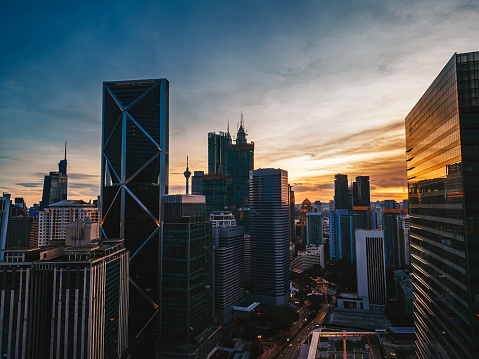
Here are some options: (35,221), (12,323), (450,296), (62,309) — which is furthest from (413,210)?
(35,221)

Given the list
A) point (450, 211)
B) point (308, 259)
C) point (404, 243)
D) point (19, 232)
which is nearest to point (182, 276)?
point (450, 211)

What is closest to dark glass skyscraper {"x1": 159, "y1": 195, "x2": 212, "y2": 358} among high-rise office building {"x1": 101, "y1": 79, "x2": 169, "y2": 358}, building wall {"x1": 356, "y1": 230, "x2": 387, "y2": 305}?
high-rise office building {"x1": 101, "y1": 79, "x2": 169, "y2": 358}

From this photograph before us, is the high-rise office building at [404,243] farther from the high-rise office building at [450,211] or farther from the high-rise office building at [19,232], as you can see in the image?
the high-rise office building at [19,232]

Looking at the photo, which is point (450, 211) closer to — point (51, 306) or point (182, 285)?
point (182, 285)

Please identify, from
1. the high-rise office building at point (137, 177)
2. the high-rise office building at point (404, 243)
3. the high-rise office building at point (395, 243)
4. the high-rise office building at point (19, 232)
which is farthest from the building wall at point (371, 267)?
the high-rise office building at point (19, 232)

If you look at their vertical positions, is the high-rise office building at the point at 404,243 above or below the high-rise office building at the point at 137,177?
below

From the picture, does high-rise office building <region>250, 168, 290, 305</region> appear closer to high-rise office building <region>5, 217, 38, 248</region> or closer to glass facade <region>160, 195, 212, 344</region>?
glass facade <region>160, 195, 212, 344</region>
